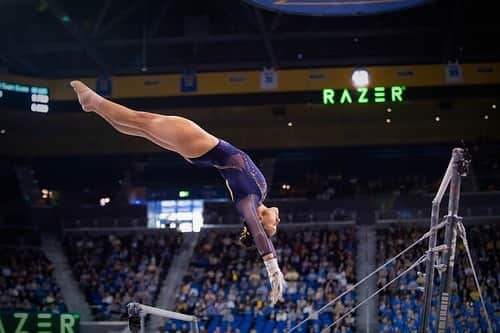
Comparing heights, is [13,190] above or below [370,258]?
above

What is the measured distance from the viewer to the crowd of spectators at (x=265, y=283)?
17.3m

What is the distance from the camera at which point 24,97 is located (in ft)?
67.0

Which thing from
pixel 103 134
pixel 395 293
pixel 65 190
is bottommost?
pixel 395 293

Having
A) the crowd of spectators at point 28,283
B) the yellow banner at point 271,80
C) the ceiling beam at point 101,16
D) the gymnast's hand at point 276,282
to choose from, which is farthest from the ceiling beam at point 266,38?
the gymnast's hand at point 276,282

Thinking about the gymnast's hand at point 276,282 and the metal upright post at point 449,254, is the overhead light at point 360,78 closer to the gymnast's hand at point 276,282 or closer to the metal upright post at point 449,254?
the metal upright post at point 449,254

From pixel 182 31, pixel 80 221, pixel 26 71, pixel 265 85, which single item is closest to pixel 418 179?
pixel 265 85

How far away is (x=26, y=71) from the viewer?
22078mm

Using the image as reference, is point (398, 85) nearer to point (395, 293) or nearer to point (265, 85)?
point (265, 85)

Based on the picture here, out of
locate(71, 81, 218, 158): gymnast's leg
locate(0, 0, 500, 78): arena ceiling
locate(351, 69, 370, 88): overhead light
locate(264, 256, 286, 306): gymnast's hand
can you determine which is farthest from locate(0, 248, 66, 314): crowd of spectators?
locate(264, 256, 286, 306): gymnast's hand

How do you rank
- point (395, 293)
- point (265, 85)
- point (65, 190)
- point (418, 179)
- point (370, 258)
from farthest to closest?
point (65, 190), point (418, 179), point (265, 85), point (370, 258), point (395, 293)

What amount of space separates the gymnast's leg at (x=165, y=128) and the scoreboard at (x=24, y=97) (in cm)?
1368

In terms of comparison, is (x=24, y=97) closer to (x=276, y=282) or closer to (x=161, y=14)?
(x=161, y=14)

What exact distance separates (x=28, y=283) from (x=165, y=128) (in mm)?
14877

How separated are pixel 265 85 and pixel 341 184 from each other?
4.23m
